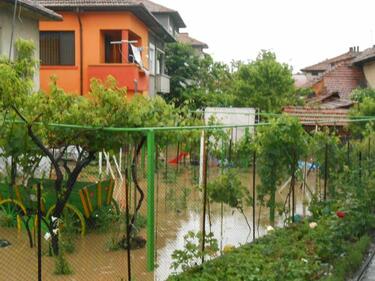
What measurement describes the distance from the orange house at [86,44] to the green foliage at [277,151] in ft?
36.9

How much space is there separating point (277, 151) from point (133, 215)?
9.25 ft

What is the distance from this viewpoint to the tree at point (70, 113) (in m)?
6.93

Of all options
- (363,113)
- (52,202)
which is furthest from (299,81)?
(52,202)

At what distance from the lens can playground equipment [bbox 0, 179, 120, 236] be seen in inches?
375

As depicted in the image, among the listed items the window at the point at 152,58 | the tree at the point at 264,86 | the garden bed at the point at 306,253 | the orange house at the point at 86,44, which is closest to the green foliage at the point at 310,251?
the garden bed at the point at 306,253

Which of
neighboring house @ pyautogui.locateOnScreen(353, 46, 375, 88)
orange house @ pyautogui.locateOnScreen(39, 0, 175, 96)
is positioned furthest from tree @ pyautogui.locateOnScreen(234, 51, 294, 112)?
orange house @ pyautogui.locateOnScreen(39, 0, 175, 96)

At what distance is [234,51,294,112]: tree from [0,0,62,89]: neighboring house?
1048 cm

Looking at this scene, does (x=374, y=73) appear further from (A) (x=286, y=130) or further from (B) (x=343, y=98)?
(A) (x=286, y=130)

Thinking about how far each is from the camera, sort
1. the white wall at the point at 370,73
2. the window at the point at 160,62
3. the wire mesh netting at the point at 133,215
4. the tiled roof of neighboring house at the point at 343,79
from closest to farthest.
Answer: the wire mesh netting at the point at 133,215, the white wall at the point at 370,73, the window at the point at 160,62, the tiled roof of neighboring house at the point at 343,79

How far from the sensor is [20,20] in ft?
52.3

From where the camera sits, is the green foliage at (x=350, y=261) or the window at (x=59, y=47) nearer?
the green foliage at (x=350, y=261)

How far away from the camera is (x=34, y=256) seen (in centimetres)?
874

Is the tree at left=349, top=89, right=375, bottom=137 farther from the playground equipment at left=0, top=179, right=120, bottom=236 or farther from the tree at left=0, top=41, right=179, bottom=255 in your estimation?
the tree at left=0, top=41, right=179, bottom=255

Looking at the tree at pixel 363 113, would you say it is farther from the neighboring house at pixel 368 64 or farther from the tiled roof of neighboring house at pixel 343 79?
the tiled roof of neighboring house at pixel 343 79
